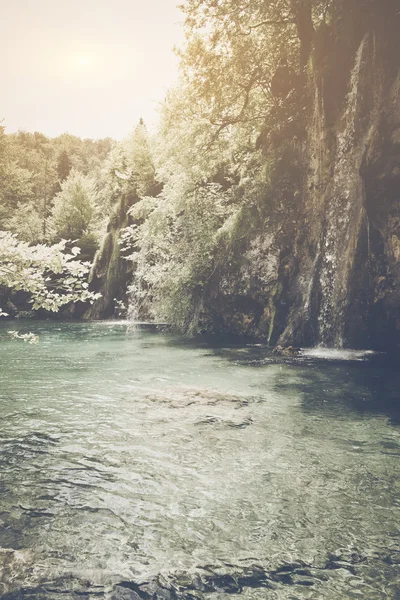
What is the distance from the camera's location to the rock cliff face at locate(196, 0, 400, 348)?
15266 mm

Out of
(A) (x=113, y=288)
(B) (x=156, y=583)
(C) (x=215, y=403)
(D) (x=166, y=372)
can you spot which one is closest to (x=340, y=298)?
(D) (x=166, y=372)

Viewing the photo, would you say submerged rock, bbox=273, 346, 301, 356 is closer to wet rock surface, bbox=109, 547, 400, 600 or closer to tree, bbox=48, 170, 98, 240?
wet rock surface, bbox=109, 547, 400, 600

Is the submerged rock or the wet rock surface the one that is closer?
the wet rock surface

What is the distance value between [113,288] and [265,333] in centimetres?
1816

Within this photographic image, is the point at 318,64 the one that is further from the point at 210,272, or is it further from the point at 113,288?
the point at 113,288

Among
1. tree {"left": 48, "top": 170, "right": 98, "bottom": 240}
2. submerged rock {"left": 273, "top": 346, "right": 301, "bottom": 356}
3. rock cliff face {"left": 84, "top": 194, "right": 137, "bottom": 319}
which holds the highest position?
tree {"left": 48, "top": 170, "right": 98, "bottom": 240}

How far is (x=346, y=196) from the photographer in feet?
52.7

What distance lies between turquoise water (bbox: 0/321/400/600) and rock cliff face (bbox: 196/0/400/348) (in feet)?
17.3

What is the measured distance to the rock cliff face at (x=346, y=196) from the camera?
15.3 m

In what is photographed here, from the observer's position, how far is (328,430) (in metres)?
7.54

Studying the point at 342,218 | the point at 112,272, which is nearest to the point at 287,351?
the point at 342,218

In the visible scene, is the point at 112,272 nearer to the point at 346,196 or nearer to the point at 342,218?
the point at 342,218

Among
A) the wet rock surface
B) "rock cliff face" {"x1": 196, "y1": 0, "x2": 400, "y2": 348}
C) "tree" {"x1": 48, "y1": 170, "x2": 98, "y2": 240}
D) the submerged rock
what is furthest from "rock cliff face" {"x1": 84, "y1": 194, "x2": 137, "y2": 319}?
the wet rock surface

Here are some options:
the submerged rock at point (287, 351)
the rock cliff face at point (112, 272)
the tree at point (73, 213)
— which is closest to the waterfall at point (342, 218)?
the submerged rock at point (287, 351)
